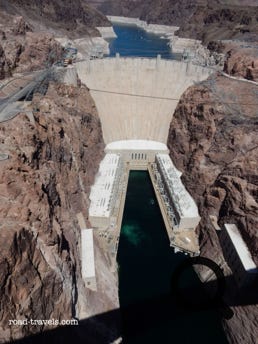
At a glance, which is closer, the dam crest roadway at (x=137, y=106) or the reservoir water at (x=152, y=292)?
the reservoir water at (x=152, y=292)

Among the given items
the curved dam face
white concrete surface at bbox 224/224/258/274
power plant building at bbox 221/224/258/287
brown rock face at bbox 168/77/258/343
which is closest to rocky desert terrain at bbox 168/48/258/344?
brown rock face at bbox 168/77/258/343

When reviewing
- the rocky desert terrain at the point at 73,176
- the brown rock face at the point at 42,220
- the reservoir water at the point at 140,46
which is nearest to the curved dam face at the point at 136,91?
the rocky desert terrain at the point at 73,176

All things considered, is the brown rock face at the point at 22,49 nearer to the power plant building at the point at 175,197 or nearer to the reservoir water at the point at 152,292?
the power plant building at the point at 175,197

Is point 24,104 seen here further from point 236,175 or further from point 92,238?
point 236,175

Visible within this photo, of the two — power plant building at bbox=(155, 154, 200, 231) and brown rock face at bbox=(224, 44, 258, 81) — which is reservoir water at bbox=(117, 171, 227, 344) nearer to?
power plant building at bbox=(155, 154, 200, 231)

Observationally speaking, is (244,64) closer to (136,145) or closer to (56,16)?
(136,145)

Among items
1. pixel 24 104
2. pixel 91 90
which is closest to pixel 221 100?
pixel 91 90
